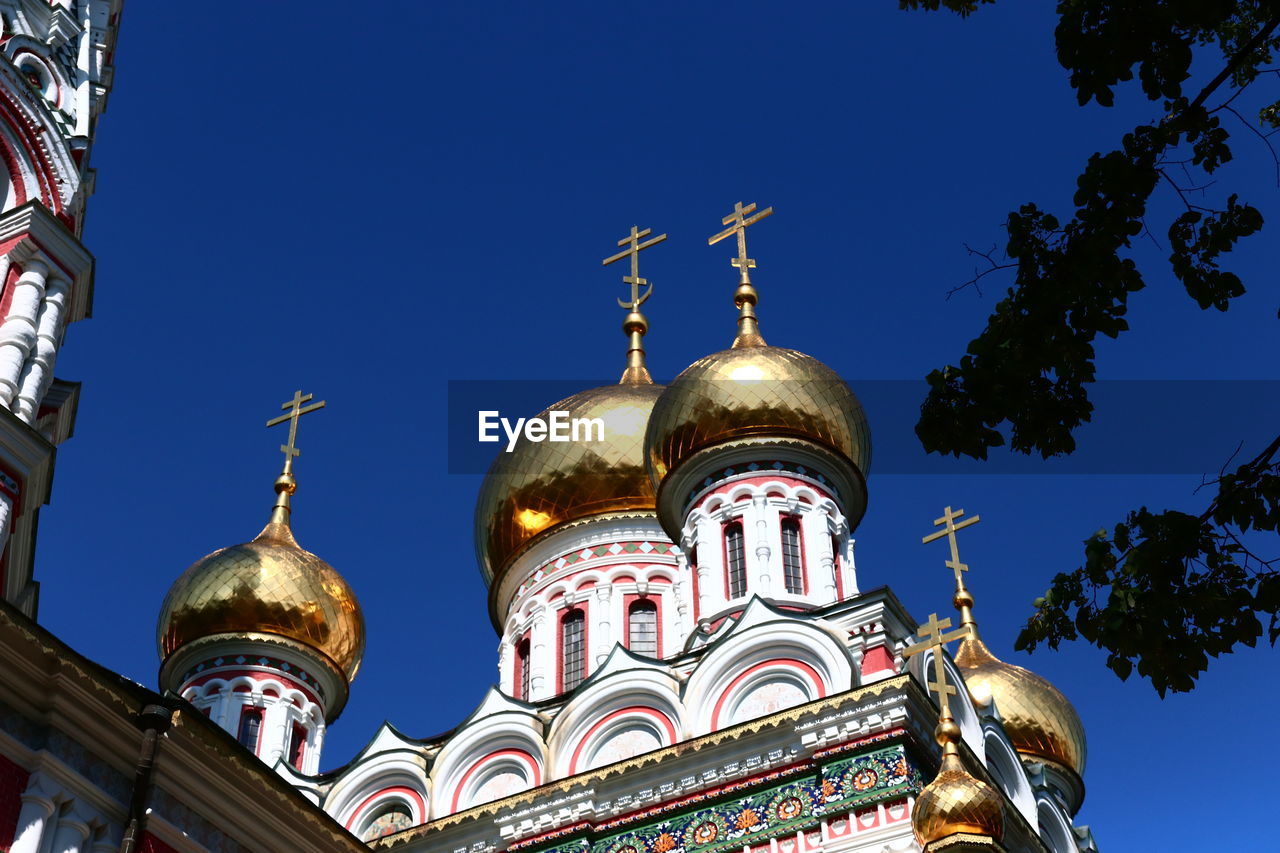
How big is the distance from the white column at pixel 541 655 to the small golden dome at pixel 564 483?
67 cm

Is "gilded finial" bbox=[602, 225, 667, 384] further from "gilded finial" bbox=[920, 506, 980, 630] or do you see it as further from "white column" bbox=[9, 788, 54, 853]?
"white column" bbox=[9, 788, 54, 853]

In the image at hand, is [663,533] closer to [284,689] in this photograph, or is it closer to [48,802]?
[284,689]

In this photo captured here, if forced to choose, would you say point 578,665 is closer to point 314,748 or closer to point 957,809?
point 314,748

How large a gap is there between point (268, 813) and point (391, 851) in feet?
12.9

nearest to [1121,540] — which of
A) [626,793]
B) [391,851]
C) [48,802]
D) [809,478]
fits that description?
[48,802]

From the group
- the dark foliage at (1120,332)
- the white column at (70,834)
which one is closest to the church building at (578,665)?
the white column at (70,834)

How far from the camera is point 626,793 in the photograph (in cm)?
1143

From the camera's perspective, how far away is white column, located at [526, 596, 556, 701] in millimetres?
14961

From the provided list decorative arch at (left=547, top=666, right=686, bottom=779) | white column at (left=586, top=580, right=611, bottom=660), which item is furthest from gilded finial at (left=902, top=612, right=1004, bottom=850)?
white column at (left=586, top=580, right=611, bottom=660)

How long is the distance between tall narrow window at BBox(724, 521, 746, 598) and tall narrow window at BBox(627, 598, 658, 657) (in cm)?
195

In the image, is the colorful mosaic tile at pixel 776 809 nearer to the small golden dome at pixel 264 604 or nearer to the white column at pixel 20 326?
the white column at pixel 20 326

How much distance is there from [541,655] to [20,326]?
21.1 ft

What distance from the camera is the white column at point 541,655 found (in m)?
15.0

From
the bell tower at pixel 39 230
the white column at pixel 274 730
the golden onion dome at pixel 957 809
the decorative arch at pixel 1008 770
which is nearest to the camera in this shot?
the golden onion dome at pixel 957 809
